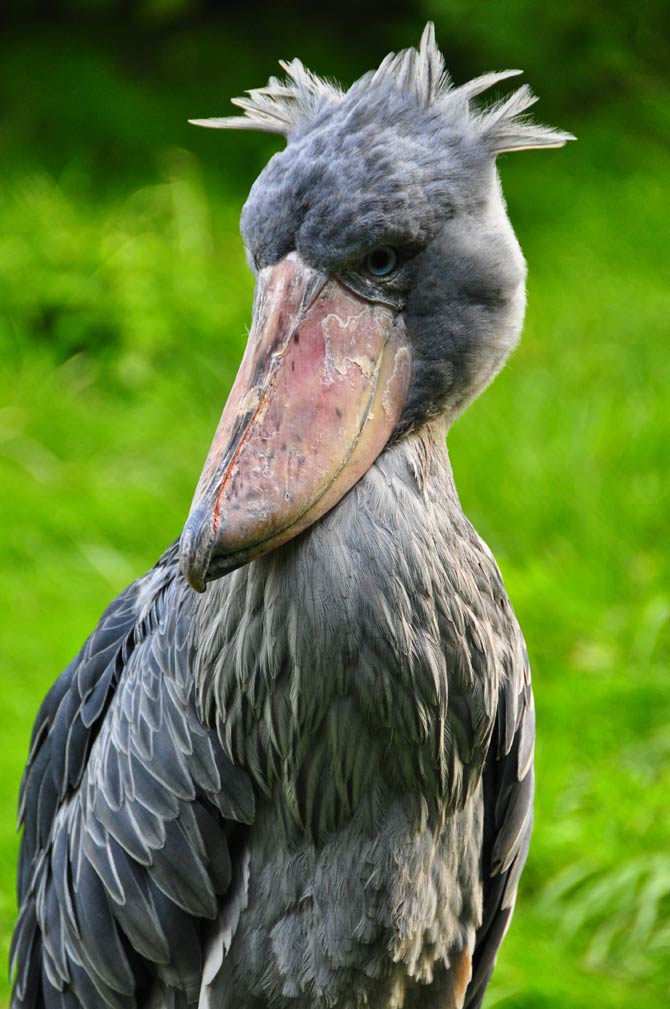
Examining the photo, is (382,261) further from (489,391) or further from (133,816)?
(489,391)

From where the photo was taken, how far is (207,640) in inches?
81.9

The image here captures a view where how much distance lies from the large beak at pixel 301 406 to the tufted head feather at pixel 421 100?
0.26 meters

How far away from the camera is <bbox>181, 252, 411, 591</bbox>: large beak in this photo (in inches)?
72.1

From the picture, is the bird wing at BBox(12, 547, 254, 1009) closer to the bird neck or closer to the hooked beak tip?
the bird neck

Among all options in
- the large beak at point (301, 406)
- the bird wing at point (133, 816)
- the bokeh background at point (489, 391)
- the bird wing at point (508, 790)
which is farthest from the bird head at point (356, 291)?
the bokeh background at point (489, 391)

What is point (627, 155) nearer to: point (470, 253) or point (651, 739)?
point (651, 739)

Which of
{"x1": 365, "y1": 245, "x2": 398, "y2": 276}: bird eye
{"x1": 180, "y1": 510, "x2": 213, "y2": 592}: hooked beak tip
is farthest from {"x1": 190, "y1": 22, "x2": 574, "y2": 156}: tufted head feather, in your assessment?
{"x1": 180, "y1": 510, "x2": 213, "y2": 592}: hooked beak tip

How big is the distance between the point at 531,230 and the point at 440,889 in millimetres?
5120

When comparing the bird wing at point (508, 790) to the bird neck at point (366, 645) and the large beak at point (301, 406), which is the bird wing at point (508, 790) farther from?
the large beak at point (301, 406)

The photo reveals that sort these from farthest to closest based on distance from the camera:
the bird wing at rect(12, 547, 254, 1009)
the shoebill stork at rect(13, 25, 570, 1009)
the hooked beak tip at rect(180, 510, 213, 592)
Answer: the bird wing at rect(12, 547, 254, 1009), the shoebill stork at rect(13, 25, 570, 1009), the hooked beak tip at rect(180, 510, 213, 592)

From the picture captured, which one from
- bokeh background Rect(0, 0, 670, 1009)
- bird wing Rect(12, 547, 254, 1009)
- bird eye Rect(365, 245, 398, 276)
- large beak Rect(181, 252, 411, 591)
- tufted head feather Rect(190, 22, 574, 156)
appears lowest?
bird wing Rect(12, 547, 254, 1009)

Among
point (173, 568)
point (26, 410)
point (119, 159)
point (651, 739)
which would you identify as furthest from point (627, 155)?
point (173, 568)

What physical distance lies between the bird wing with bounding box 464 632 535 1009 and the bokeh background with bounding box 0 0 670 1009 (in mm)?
820

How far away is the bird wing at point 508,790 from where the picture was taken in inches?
88.8
